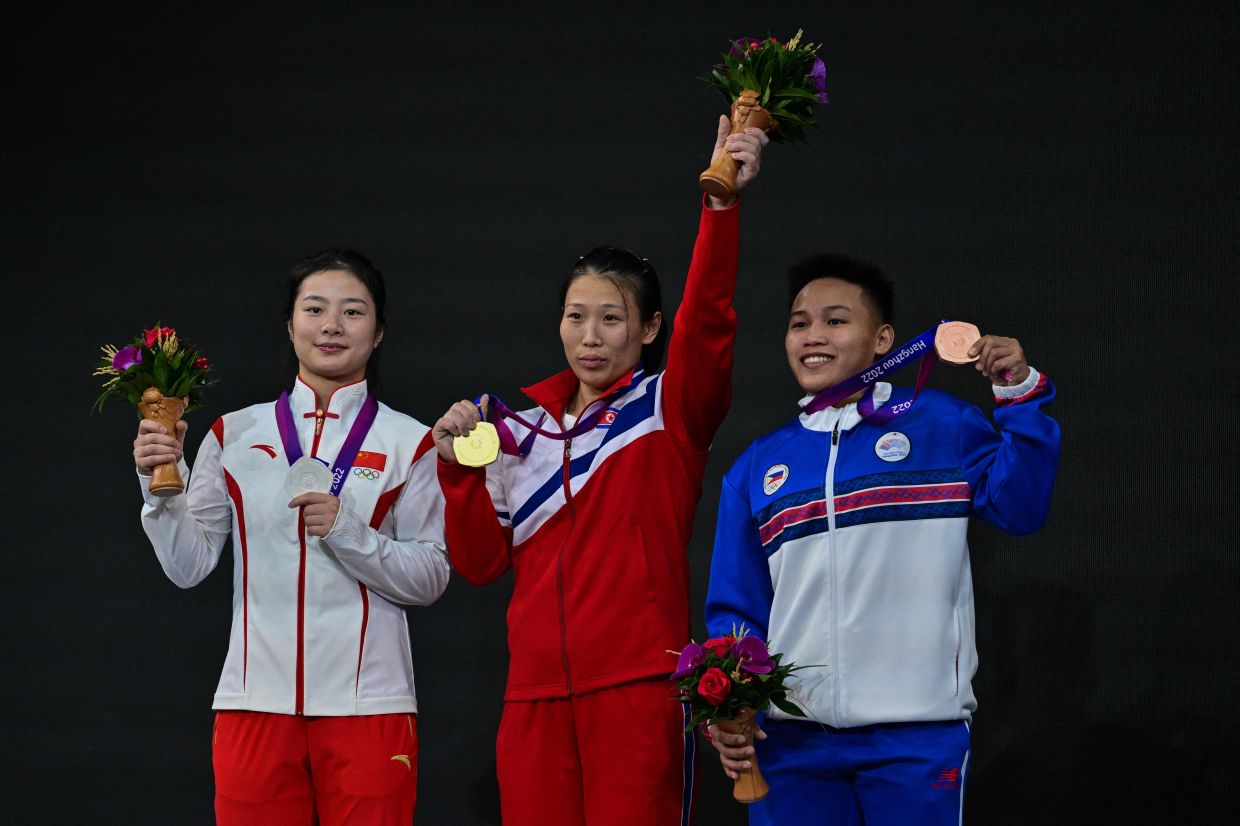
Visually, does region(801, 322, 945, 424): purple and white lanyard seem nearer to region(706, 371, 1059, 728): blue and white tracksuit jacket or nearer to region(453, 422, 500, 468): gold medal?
region(706, 371, 1059, 728): blue and white tracksuit jacket

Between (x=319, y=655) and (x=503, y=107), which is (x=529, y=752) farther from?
(x=503, y=107)

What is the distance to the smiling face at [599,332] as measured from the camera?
9.57ft

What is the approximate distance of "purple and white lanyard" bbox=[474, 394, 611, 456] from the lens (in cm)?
290

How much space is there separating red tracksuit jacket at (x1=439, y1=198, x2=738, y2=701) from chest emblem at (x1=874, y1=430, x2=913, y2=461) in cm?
37

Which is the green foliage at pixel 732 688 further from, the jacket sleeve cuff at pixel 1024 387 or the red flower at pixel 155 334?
the red flower at pixel 155 334

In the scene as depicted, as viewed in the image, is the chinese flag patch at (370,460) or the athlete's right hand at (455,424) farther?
the chinese flag patch at (370,460)

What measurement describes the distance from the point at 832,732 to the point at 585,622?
1.77 feet

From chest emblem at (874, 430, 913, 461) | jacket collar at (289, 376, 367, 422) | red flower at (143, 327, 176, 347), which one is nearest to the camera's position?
chest emblem at (874, 430, 913, 461)

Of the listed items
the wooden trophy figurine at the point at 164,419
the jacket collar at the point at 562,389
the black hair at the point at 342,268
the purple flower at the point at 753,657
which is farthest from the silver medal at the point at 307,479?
the purple flower at the point at 753,657

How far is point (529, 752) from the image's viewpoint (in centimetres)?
271

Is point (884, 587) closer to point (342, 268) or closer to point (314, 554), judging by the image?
point (314, 554)

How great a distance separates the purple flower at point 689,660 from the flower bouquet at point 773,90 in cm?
88

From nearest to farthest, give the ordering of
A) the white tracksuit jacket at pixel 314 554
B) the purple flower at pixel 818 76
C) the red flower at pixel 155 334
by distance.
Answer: the purple flower at pixel 818 76 < the white tracksuit jacket at pixel 314 554 < the red flower at pixel 155 334

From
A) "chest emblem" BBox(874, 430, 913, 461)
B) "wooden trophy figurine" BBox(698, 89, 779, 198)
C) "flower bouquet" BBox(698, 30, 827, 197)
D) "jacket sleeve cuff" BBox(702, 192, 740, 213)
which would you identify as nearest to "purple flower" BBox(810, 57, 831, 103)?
"flower bouquet" BBox(698, 30, 827, 197)
